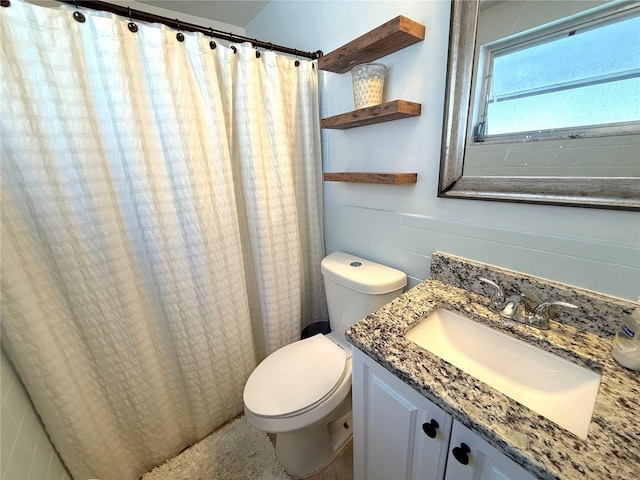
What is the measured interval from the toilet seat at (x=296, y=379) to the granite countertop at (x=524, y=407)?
40 centimetres

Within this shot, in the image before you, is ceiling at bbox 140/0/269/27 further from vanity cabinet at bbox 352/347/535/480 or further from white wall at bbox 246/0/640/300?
vanity cabinet at bbox 352/347/535/480

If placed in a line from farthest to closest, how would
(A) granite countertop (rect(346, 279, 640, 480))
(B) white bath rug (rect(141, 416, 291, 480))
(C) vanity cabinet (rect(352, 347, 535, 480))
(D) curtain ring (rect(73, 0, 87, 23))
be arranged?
(B) white bath rug (rect(141, 416, 291, 480)), (D) curtain ring (rect(73, 0, 87, 23)), (C) vanity cabinet (rect(352, 347, 535, 480)), (A) granite countertop (rect(346, 279, 640, 480))

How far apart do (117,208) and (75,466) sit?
944mm

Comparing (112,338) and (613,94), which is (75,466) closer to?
(112,338)

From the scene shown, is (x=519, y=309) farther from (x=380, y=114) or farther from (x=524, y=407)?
(x=380, y=114)

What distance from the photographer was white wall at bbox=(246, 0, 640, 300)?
692 millimetres

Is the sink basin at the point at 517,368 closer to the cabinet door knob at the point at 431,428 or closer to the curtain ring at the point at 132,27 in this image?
the cabinet door knob at the point at 431,428

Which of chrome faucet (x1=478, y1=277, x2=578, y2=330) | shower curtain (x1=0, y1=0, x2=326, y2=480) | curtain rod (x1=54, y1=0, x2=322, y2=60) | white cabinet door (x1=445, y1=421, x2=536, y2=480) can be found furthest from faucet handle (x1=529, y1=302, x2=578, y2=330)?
curtain rod (x1=54, y1=0, x2=322, y2=60)

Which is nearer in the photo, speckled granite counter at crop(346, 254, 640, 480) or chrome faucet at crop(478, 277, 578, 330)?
speckled granite counter at crop(346, 254, 640, 480)

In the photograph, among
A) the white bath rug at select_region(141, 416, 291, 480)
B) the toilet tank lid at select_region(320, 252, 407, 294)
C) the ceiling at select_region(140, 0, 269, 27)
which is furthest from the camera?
the ceiling at select_region(140, 0, 269, 27)

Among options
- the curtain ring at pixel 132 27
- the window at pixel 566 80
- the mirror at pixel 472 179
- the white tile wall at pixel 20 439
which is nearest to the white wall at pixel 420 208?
the mirror at pixel 472 179

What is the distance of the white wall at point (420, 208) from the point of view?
0.69 meters

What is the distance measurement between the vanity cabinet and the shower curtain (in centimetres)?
68

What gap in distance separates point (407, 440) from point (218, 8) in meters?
2.23
